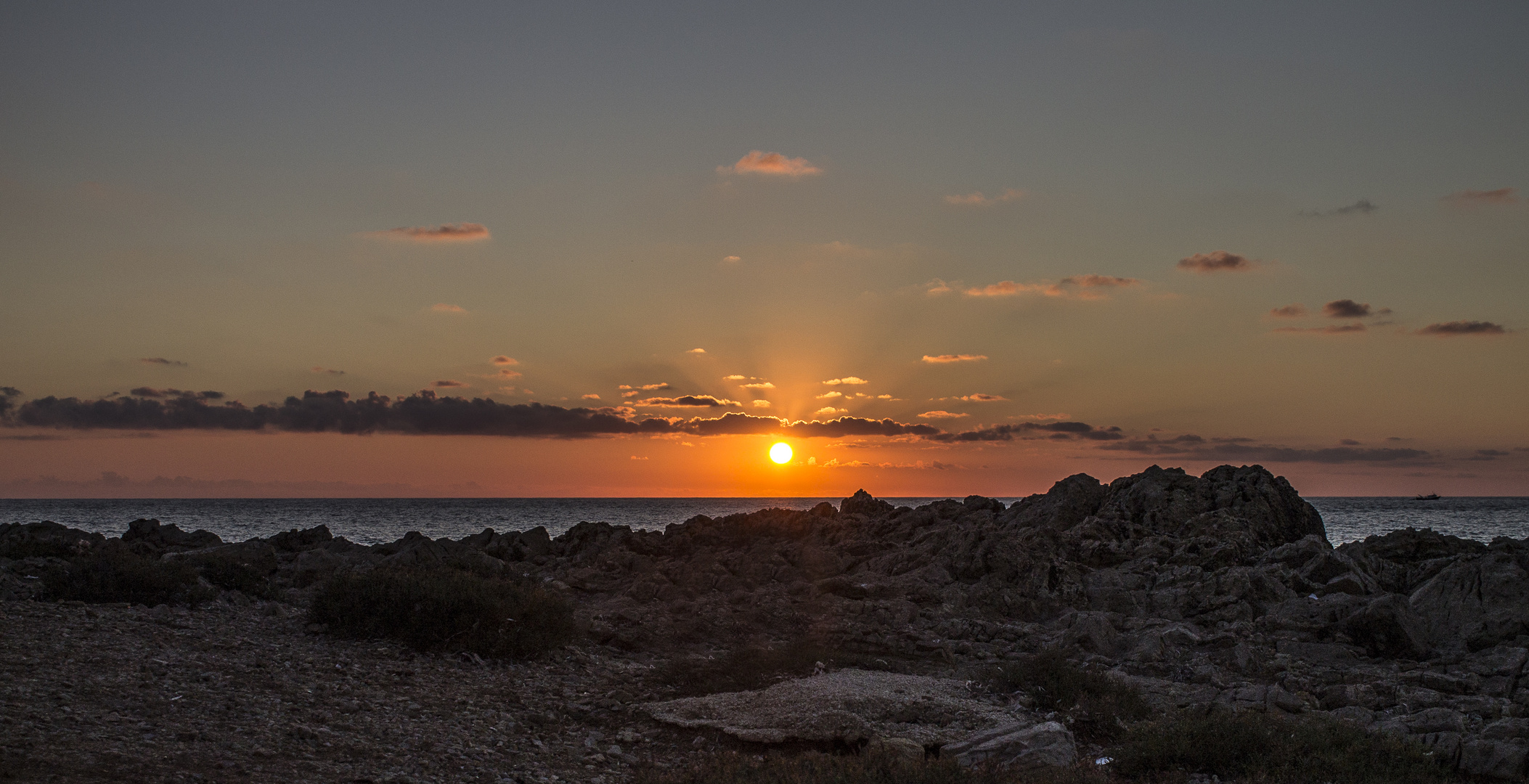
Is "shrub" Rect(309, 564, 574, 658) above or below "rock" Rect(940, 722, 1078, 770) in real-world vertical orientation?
above

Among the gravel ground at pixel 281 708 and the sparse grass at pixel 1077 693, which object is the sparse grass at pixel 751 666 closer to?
the gravel ground at pixel 281 708

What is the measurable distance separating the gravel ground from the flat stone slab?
59 cm

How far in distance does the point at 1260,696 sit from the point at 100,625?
61.5ft

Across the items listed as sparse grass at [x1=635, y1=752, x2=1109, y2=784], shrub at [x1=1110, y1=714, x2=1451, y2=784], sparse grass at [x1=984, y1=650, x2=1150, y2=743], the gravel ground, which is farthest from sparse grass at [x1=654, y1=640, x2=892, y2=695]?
shrub at [x1=1110, y1=714, x2=1451, y2=784]

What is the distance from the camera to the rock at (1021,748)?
36.9ft

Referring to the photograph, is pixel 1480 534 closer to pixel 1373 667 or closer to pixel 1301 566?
pixel 1301 566

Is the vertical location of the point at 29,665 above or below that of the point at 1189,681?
above

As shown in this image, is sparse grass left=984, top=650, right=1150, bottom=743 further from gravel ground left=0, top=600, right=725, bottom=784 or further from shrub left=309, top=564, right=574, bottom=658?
shrub left=309, top=564, right=574, bottom=658

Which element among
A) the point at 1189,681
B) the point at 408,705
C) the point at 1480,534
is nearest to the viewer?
the point at 408,705

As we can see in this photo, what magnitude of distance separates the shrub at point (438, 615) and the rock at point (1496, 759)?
1377cm

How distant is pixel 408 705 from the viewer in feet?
44.2

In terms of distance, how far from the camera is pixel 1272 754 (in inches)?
479

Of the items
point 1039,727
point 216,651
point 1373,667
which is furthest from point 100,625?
point 1373,667

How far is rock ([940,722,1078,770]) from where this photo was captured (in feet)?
36.9
